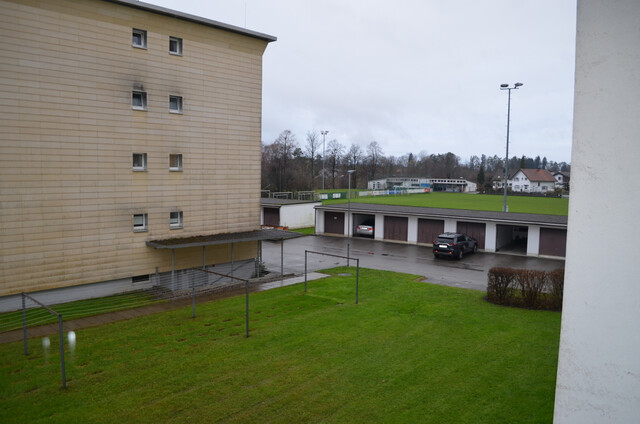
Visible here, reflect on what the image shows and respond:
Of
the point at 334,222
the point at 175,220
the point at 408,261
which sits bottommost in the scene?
the point at 408,261

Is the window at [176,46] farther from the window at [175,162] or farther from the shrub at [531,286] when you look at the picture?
the shrub at [531,286]

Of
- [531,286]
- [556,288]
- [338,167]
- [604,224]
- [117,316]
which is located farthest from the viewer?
[338,167]

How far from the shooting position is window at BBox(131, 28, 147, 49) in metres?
18.3

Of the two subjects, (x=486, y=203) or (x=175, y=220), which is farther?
(x=486, y=203)

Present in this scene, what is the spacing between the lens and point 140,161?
18766 millimetres

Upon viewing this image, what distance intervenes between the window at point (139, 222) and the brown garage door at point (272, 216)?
2105cm

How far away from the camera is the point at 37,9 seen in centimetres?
1550

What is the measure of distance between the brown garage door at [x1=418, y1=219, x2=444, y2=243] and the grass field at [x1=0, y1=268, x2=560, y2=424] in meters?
16.6

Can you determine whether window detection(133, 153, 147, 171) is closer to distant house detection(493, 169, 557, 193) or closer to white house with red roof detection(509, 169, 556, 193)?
distant house detection(493, 169, 557, 193)

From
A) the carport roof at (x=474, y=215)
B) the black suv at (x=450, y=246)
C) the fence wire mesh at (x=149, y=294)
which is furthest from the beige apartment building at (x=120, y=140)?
the carport roof at (x=474, y=215)

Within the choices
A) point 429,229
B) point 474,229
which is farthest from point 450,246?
point 429,229

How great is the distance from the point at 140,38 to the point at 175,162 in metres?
5.42

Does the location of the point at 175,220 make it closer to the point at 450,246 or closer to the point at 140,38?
the point at 140,38

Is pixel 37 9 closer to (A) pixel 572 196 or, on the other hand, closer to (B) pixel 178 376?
(B) pixel 178 376
